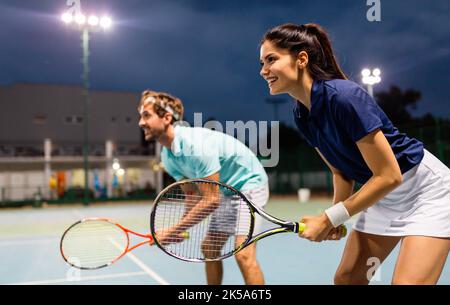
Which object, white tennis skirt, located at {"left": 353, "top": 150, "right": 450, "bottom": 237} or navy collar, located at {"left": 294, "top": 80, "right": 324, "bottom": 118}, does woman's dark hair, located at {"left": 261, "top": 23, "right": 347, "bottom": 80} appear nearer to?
navy collar, located at {"left": 294, "top": 80, "right": 324, "bottom": 118}

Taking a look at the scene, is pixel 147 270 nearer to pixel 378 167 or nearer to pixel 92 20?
pixel 378 167

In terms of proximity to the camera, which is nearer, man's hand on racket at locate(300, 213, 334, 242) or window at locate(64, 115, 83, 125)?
man's hand on racket at locate(300, 213, 334, 242)

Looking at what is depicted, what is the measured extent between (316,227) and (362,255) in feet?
1.44

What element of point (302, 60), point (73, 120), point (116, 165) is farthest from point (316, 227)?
point (73, 120)

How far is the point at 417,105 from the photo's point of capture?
26.2 metres

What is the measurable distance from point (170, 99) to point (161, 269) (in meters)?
2.11

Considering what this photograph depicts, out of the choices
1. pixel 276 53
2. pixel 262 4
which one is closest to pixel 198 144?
pixel 276 53

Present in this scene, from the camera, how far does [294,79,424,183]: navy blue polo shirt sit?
1.52 meters

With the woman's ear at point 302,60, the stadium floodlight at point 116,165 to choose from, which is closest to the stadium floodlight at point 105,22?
the stadium floodlight at point 116,165

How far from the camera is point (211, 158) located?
2.60 metres

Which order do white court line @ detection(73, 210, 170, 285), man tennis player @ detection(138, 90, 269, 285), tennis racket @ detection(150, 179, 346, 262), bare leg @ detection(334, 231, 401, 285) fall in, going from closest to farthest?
1. bare leg @ detection(334, 231, 401, 285)
2. tennis racket @ detection(150, 179, 346, 262)
3. man tennis player @ detection(138, 90, 269, 285)
4. white court line @ detection(73, 210, 170, 285)

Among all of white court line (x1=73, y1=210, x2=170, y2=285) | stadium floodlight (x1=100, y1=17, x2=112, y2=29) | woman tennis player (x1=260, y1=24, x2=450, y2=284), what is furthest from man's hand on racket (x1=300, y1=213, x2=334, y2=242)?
stadium floodlight (x1=100, y1=17, x2=112, y2=29)

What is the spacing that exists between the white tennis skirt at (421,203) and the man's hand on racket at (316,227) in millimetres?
327

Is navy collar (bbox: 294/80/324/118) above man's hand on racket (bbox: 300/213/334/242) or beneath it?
above
